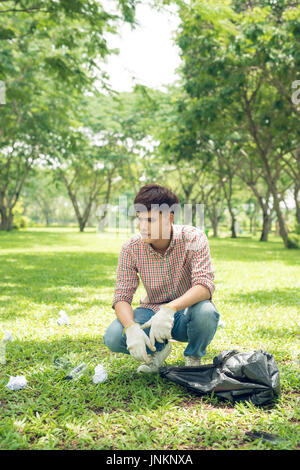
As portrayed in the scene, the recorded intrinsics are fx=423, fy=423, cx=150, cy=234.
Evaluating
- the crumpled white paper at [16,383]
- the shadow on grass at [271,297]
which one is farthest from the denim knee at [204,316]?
the shadow on grass at [271,297]

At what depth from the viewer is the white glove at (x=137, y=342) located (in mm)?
2520

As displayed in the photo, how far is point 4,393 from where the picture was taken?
2.62 metres

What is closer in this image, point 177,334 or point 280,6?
point 177,334

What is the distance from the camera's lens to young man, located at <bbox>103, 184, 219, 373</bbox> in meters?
2.64

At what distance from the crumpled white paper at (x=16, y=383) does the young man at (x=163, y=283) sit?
0.58 m

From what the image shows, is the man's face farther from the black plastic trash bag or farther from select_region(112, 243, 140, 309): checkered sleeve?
the black plastic trash bag

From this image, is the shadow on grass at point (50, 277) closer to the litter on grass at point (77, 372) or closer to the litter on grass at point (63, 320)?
the litter on grass at point (63, 320)

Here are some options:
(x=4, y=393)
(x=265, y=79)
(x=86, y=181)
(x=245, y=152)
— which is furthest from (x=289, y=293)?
(x=86, y=181)

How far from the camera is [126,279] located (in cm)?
285

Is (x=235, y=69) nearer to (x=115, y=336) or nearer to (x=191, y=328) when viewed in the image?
(x=191, y=328)

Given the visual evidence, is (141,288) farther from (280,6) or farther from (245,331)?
(280,6)

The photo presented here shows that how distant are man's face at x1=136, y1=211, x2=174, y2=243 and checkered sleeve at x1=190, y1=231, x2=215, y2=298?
0.68 ft

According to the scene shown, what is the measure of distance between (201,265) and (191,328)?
16.7 inches

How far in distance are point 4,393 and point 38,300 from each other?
3.04m
